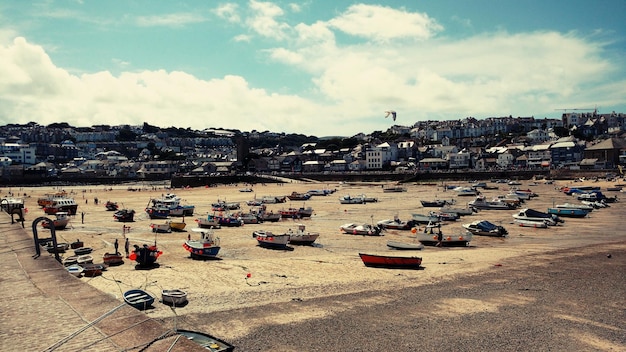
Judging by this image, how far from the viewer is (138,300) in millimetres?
15562

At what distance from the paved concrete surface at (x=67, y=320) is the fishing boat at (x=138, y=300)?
67.2 inches

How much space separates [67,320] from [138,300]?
4247mm

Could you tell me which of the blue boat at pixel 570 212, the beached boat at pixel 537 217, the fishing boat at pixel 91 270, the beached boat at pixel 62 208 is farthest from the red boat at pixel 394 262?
the beached boat at pixel 62 208

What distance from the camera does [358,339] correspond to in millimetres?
13281

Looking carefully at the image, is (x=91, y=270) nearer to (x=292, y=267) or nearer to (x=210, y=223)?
(x=292, y=267)

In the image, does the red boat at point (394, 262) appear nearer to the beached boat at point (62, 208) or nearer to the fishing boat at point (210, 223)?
the fishing boat at point (210, 223)

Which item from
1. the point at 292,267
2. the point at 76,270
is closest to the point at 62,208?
the point at 76,270

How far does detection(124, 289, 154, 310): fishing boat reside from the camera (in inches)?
605

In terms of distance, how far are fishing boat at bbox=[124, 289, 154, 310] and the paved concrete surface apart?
5.60ft

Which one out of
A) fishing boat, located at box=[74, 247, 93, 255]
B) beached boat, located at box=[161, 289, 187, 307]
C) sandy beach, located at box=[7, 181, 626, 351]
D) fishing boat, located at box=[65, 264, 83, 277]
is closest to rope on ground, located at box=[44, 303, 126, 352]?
sandy beach, located at box=[7, 181, 626, 351]

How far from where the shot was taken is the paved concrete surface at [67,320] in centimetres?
980

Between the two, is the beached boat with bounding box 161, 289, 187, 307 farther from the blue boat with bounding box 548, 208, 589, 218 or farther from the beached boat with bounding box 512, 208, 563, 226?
the blue boat with bounding box 548, 208, 589, 218

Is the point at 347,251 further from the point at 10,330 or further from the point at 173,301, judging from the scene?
the point at 10,330

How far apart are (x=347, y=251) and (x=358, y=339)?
1460 cm
